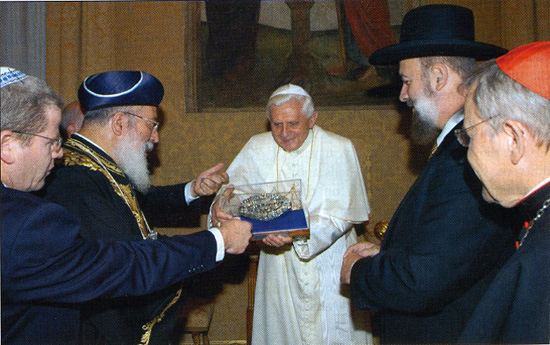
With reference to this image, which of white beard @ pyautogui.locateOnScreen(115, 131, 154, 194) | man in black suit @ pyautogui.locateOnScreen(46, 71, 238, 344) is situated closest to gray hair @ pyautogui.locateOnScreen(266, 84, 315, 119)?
man in black suit @ pyautogui.locateOnScreen(46, 71, 238, 344)

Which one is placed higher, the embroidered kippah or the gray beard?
the embroidered kippah

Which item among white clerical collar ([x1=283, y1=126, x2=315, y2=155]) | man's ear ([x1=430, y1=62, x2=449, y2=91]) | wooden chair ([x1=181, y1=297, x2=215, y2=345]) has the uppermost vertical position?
man's ear ([x1=430, y1=62, x2=449, y2=91])

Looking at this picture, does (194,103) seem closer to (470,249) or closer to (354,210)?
(354,210)

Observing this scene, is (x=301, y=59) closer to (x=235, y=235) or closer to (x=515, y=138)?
(x=235, y=235)

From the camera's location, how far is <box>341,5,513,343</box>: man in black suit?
1.76 m

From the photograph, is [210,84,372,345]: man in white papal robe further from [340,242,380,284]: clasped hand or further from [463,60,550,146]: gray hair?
[463,60,550,146]: gray hair

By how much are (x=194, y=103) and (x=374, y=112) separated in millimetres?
1639

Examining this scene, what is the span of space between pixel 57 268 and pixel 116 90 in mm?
1302

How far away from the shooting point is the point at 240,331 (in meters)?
4.14

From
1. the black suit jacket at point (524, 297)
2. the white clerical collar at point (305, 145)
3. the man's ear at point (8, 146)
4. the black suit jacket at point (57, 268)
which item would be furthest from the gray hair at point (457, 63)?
the man's ear at point (8, 146)

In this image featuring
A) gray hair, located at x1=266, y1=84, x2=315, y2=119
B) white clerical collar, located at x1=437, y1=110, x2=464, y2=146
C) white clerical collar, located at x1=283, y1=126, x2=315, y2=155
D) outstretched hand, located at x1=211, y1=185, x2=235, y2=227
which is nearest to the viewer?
white clerical collar, located at x1=437, y1=110, x2=464, y2=146

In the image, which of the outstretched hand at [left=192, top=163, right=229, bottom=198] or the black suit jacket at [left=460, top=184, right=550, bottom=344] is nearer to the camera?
the black suit jacket at [left=460, top=184, right=550, bottom=344]

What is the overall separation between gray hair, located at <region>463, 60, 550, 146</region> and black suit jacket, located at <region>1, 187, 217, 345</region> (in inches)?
51.3

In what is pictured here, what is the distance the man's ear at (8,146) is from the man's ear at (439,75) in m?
1.87
